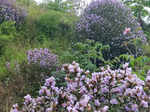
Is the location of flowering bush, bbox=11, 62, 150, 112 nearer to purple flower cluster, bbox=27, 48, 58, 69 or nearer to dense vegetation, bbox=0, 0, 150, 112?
dense vegetation, bbox=0, 0, 150, 112

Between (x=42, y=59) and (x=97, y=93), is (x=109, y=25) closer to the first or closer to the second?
(x=42, y=59)

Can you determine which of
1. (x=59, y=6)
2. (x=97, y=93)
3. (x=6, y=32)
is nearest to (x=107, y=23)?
(x=6, y=32)

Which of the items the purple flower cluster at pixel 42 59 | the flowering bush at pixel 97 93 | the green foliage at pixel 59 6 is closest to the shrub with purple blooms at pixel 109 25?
the purple flower cluster at pixel 42 59

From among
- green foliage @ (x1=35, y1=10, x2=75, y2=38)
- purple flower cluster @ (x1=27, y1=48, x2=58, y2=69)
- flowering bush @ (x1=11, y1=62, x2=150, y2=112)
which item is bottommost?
purple flower cluster @ (x1=27, y1=48, x2=58, y2=69)

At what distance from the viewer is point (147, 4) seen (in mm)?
12117

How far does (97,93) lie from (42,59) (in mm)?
2631

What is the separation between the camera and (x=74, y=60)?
17.5 ft

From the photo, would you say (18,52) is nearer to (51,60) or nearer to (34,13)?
(51,60)

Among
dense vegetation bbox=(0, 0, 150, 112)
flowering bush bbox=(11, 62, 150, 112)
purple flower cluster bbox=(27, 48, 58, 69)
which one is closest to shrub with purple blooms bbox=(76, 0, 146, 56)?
dense vegetation bbox=(0, 0, 150, 112)

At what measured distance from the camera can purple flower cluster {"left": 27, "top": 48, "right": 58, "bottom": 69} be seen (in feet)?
15.6

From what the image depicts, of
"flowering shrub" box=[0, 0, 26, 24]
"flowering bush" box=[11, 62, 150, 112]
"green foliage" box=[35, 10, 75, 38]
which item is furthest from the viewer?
"green foliage" box=[35, 10, 75, 38]

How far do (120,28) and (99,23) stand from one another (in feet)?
2.08

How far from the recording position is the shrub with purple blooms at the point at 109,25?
638cm

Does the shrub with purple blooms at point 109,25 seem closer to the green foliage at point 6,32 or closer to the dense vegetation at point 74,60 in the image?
the dense vegetation at point 74,60
